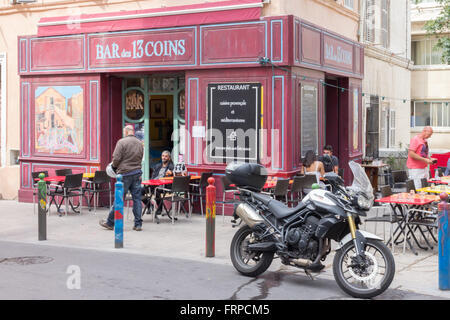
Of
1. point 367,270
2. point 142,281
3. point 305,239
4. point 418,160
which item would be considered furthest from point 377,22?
point 142,281

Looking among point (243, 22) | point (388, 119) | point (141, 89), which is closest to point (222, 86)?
point (243, 22)

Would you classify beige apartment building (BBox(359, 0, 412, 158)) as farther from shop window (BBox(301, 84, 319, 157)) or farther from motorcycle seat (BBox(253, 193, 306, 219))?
motorcycle seat (BBox(253, 193, 306, 219))

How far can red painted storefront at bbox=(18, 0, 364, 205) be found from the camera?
1272 centimetres

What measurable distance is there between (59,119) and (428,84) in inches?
694

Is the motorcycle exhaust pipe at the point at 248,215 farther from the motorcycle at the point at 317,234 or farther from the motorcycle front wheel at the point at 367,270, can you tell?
the motorcycle front wheel at the point at 367,270

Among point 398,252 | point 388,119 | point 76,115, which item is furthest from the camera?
point 388,119

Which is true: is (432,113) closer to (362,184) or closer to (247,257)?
(247,257)

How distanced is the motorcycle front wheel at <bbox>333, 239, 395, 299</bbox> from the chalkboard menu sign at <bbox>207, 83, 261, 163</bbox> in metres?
6.00

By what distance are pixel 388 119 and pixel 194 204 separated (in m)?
10.1

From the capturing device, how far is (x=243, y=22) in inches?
504

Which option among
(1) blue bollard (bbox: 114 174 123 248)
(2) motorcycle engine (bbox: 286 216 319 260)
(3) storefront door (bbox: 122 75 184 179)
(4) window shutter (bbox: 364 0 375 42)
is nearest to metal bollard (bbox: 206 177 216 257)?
(1) blue bollard (bbox: 114 174 123 248)

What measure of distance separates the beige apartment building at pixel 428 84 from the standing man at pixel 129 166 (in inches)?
723

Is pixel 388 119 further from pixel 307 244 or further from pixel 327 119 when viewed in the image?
pixel 307 244

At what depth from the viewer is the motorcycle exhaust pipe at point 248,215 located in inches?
306
